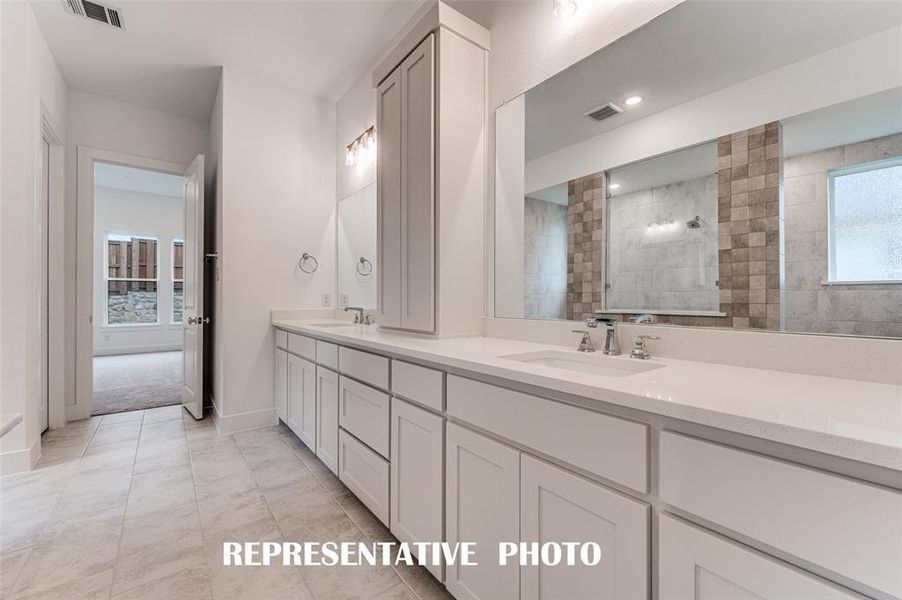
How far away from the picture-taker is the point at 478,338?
6.59ft

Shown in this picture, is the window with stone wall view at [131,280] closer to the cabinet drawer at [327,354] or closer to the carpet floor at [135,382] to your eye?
the carpet floor at [135,382]

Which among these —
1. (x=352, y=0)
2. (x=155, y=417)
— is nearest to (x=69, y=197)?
(x=155, y=417)

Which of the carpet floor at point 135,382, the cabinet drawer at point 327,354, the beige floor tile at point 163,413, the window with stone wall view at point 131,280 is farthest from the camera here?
the window with stone wall view at point 131,280

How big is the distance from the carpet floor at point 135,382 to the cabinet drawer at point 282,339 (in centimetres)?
170

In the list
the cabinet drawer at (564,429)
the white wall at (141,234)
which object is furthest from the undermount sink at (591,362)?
the white wall at (141,234)

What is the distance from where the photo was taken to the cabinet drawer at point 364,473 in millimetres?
1724

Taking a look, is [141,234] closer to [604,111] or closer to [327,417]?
[327,417]

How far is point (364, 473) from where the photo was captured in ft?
6.19

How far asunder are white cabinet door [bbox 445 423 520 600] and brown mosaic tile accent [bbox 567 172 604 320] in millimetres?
713

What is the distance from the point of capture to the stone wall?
7.18 metres

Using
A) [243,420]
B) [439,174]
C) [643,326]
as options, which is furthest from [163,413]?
[643,326]

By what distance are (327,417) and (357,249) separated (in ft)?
4.83

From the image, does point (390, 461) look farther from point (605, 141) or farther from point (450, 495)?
point (605, 141)

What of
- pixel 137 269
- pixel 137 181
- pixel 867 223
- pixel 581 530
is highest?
pixel 137 181
